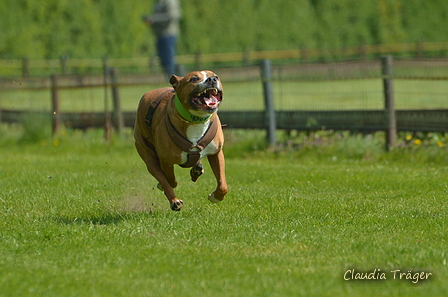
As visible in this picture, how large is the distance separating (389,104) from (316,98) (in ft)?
10.3

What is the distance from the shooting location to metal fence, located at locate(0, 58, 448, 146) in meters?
11.5

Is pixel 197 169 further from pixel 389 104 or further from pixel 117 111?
pixel 117 111

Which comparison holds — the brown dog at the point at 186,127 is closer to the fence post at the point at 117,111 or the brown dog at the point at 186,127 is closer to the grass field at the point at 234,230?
the grass field at the point at 234,230

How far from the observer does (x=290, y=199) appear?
7816 mm

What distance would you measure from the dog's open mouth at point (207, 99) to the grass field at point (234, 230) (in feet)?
3.36

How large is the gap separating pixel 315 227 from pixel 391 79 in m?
5.82

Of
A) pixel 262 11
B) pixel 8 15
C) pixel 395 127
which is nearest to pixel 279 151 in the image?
pixel 395 127

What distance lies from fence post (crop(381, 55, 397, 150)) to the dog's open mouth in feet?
18.5

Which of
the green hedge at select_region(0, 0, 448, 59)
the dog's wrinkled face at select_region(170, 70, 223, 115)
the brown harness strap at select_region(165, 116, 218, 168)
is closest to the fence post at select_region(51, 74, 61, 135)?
the brown harness strap at select_region(165, 116, 218, 168)

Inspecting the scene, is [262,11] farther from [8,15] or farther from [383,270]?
[383,270]

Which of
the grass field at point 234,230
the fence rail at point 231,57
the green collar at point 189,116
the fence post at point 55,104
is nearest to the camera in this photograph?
the grass field at point 234,230

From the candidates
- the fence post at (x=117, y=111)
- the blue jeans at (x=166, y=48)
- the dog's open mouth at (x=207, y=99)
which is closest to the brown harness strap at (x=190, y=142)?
the dog's open mouth at (x=207, y=99)

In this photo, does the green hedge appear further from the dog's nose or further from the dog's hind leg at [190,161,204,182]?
the dog's nose

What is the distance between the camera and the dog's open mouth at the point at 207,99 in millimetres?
6379
